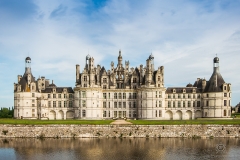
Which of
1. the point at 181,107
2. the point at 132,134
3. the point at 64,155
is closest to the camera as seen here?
the point at 64,155

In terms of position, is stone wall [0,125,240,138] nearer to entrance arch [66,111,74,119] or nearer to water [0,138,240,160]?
water [0,138,240,160]

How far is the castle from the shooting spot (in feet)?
244

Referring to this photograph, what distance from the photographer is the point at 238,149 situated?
42344 mm

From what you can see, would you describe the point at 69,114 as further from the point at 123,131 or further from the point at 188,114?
the point at 188,114

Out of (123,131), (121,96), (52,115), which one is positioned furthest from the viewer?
(52,115)

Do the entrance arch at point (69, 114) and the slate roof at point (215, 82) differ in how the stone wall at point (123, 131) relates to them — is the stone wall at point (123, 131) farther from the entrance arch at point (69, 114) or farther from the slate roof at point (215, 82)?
the entrance arch at point (69, 114)

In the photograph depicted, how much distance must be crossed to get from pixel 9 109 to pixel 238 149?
6880cm

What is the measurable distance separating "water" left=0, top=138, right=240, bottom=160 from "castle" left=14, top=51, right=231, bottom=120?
2387cm

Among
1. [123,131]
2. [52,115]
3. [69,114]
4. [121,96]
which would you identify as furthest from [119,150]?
[52,115]

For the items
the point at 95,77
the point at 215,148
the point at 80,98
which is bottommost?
the point at 215,148

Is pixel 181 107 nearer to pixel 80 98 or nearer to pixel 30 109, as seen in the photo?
pixel 80 98

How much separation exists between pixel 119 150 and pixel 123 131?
14.6 metres

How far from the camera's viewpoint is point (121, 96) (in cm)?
7925

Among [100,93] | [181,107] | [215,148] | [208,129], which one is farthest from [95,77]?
[215,148]
